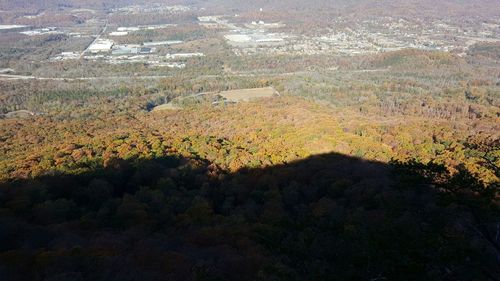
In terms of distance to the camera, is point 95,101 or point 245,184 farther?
point 95,101

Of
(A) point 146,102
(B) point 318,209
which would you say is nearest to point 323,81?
(A) point 146,102

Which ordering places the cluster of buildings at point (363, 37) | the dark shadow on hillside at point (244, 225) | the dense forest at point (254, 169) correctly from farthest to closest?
the cluster of buildings at point (363, 37) < the dense forest at point (254, 169) < the dark shadow on hillside at point (244, 225)

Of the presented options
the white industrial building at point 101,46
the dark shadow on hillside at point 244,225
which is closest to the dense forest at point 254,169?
the dark shadow on hillside at point 244,225

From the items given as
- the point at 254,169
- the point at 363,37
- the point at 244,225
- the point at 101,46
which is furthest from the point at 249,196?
the point at 363,37

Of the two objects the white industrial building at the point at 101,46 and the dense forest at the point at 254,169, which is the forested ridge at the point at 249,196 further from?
the white industrial building at the point at 101,46

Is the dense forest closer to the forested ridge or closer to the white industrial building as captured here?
the forested ridge

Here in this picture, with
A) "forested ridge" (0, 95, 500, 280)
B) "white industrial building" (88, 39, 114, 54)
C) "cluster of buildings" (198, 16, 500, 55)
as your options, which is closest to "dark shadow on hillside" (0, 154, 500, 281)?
"forested ridge" (0, 95, 500, 280)

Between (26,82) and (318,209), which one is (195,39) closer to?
(26,82)

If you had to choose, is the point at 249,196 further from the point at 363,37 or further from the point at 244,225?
the point at 363,37
